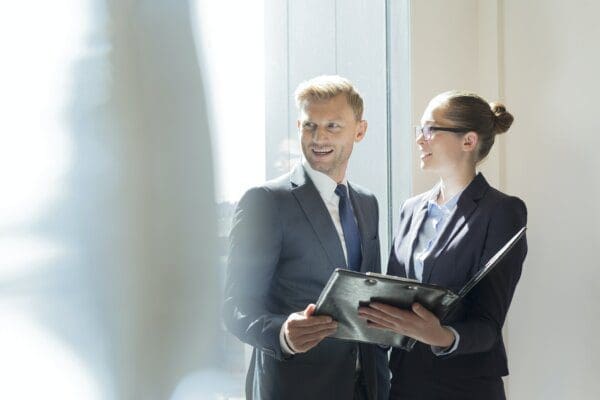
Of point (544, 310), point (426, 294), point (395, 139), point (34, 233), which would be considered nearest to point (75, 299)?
point (34, 233)

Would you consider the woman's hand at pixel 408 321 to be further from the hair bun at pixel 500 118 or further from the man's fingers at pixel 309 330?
the hair bun at pixel 500 118

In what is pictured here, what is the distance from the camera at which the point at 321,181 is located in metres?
1.85

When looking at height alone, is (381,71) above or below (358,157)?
above

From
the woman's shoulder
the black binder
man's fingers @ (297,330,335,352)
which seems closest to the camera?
the black binder

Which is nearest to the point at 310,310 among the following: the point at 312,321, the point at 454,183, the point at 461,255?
the point at 312,321

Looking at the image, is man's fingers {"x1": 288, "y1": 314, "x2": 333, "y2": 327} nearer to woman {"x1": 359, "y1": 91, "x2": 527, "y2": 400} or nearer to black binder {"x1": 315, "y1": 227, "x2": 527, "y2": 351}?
black binder {"x1": 315, "y1": 227, "x2": 527, "y2": 351}

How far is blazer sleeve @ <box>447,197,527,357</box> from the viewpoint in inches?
70.9

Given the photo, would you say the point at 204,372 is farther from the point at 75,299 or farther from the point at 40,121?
the point at 40,121

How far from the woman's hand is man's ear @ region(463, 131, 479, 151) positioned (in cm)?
44

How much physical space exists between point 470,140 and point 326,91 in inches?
14.5

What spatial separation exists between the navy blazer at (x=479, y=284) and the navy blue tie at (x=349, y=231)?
0.50 ft

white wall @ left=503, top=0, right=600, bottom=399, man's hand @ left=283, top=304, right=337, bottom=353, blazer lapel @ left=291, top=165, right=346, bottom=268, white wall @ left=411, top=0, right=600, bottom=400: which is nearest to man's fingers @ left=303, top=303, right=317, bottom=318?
man's hand @ left=283, top=304, right=337, bottom=353

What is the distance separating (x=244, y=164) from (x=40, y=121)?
60 cm

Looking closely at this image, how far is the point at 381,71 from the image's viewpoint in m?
2.48
